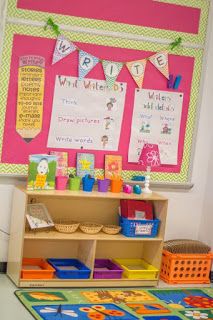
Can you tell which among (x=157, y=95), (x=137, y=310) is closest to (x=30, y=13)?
(x=157, y=95)

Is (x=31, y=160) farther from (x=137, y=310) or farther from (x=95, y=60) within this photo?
(x=137, y=310)

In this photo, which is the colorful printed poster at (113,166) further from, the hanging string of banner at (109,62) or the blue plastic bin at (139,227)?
the hanging string of banner at (109,62)

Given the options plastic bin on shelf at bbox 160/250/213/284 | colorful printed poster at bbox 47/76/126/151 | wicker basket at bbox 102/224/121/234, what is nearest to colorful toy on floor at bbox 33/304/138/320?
wicker basket at bbox 102/224/121/234

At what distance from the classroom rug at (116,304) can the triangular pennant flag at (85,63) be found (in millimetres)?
1536

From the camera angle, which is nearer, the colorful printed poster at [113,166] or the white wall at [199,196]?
the colorful printed poster at [113,166]

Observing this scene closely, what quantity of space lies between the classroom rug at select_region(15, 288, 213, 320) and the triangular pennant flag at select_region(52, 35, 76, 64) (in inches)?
64.0

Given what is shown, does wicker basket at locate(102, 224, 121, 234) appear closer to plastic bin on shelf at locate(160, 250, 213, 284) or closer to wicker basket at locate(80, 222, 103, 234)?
wicker basket at locate(80, 222, 103, 234)

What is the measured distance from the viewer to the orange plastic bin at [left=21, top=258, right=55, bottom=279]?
4387 mm

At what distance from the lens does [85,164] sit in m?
4.74

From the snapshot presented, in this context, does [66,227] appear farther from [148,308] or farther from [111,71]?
[111,71]

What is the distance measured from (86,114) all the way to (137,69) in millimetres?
512

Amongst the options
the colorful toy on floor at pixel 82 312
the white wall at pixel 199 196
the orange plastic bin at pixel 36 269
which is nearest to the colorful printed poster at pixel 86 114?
the white wall at pixel 199 196

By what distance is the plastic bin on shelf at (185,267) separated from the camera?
4852 mm

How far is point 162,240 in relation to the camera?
475cm
